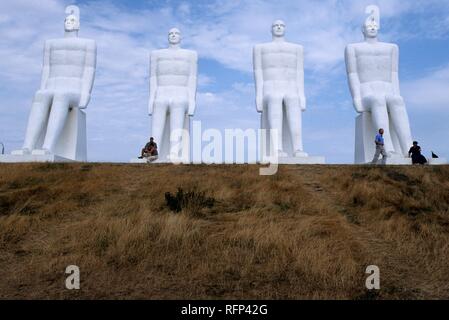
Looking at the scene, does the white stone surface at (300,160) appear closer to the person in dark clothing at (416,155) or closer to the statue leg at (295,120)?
the statue leg at (295,120)

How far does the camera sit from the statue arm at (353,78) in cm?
1970

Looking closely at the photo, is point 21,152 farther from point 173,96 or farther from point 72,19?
point 72,19

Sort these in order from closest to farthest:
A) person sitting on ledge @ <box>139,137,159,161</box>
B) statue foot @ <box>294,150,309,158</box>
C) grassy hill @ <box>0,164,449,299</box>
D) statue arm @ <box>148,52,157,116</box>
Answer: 1. grassy hill @ <box>0,164,449,299</box>
2. person sitting on ledge @ <box>139,137,159,161</box>
3. statue foot @ <box>294,150,309,158</box>
4. statue arm @ <box>148,52,157,116</box>

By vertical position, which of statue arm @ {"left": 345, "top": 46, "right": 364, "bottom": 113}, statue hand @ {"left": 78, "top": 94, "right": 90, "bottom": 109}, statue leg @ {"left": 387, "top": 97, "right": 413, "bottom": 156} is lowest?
statue leg @ {"left": 387, "top": 97, "right": 413, "bottom": 156}

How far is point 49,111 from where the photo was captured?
1945 centimetres

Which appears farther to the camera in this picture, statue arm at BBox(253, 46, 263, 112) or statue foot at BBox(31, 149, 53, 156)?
statue arm at BBox(253, 46, 263, 112)

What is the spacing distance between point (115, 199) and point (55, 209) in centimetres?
142

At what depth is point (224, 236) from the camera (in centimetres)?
874

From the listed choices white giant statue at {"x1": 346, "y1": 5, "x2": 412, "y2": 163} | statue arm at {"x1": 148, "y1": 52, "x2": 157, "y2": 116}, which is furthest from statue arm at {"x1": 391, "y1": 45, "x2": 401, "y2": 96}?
statue arm at {"x1": 148, "y1": 52, "x2": 157, "y2": 116}

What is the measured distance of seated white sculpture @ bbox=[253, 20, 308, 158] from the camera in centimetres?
1919

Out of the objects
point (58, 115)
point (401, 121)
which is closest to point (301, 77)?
point (401, 121)

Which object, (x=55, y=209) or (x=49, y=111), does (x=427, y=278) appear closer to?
(x=55, y=209)

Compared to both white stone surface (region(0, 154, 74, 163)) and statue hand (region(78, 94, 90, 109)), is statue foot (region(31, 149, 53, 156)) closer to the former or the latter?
white stone surface (region(0, 154, 74, 163))
